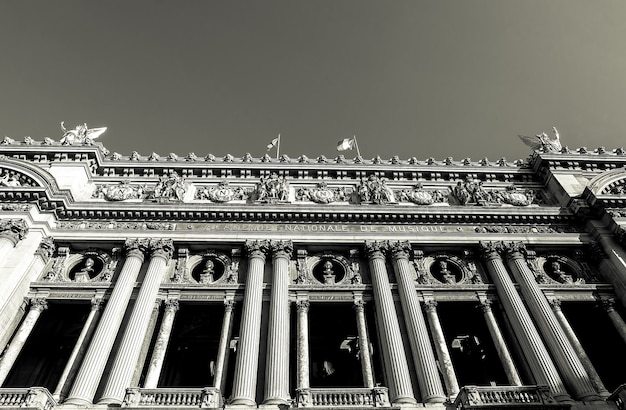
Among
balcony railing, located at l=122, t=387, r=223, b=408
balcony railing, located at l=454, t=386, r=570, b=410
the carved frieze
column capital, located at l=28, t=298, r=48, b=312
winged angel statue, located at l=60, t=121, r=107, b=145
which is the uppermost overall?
winged angel statue, located at l=60, t=121, r=107, b=145

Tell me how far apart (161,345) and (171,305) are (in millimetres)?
2241

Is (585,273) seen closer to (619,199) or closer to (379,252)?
(619,199)

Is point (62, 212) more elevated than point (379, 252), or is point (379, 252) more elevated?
point (62, 212)

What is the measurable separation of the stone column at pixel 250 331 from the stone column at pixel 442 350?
24.8 ft

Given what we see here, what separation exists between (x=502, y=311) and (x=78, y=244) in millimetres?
21372

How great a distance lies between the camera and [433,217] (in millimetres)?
24453

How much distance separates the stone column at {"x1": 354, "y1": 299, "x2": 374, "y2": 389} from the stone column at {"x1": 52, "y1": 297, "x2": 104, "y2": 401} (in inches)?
452

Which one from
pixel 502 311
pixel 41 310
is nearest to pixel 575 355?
pixel 502 311

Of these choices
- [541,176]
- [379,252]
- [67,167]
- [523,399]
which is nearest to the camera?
[523,399]

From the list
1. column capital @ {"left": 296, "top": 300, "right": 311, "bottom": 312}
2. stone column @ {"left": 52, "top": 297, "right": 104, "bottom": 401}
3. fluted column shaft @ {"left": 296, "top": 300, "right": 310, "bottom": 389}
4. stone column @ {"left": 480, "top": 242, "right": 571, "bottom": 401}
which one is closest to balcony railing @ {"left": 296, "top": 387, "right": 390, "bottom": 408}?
fluted column shaft @ {"left": 296, "top": 300, "right": 310, "bottom": 389}

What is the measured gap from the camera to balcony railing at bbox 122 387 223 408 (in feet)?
51.8

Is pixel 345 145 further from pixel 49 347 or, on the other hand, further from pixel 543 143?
pixel 49 347

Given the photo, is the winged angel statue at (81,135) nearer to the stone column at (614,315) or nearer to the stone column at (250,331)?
the stone column at (250,331)

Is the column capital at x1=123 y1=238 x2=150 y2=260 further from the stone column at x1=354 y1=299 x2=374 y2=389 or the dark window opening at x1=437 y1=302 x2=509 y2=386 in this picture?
the dark window opening at x1=437 y1=302 x2=509 y2=386
